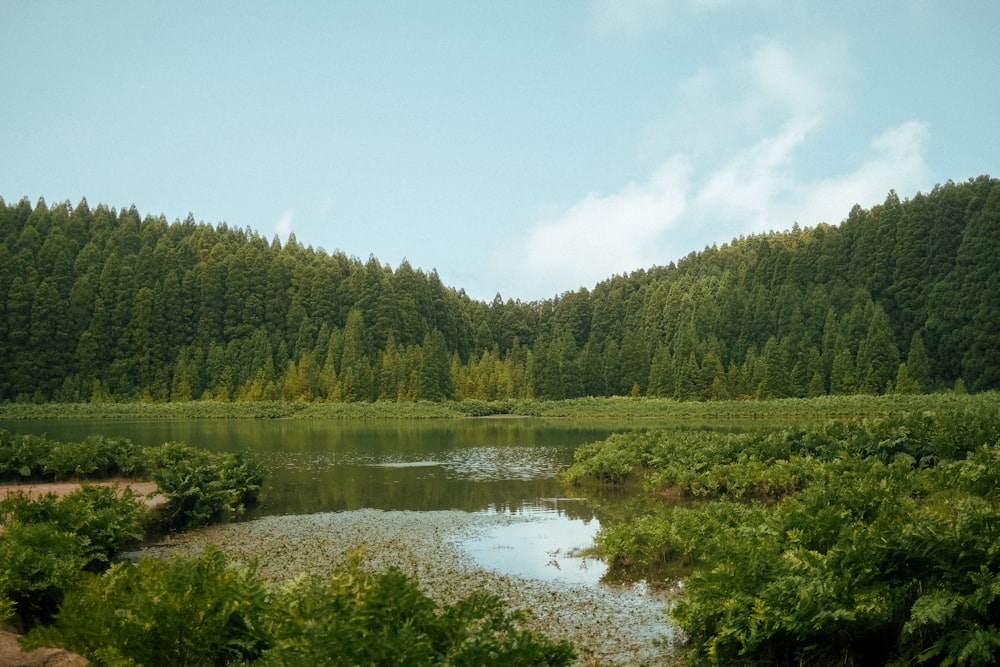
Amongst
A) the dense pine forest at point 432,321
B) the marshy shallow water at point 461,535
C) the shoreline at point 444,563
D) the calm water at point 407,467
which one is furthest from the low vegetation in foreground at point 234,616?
the dense pine forest at point 432,321

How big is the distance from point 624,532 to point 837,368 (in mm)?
70350

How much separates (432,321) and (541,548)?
114 m

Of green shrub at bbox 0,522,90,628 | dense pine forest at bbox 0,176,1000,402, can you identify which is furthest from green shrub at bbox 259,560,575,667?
dense pine forest at bbox 0,176,1000,402

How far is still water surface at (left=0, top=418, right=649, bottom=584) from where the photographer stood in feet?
47.1

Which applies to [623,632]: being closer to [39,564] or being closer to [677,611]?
[677,611]

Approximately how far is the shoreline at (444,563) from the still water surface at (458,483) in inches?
26.3

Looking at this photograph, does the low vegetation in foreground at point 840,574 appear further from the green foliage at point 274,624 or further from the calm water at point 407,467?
the calm water at point 407,467

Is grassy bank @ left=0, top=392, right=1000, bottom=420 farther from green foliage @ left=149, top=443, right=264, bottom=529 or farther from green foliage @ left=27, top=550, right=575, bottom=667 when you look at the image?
green foliage @ left=27, top=550, right=575, bottom=667

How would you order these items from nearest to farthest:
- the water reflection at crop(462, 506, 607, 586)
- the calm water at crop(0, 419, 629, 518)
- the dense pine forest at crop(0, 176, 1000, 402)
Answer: the water reflection at crop(462, 506, 607, 586)
the calm water at crop(0, 419, 629, 518)
the dense pine forest at crop(0, 176, 1000, 402)

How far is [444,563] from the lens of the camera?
13.2 metres

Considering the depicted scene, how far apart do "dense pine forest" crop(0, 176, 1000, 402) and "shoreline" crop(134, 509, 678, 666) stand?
63322mm

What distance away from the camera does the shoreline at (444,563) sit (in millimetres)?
9081

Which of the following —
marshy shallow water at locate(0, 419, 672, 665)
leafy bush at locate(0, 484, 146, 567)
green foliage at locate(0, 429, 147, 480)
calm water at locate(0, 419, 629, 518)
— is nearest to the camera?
marshy shallow water at locate(0, 419, 672, 665)

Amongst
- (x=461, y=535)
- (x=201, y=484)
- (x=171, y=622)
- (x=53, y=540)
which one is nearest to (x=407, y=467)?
(x=201, y=484)
